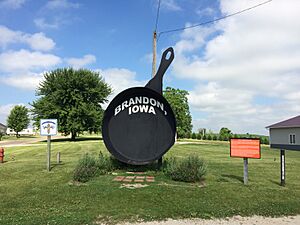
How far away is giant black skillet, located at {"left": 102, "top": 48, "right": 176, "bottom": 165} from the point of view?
9584mm

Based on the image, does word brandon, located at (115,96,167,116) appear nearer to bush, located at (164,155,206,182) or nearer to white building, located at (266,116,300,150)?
bush, located at (164,155,206,182)

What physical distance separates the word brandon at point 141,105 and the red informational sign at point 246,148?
285cm

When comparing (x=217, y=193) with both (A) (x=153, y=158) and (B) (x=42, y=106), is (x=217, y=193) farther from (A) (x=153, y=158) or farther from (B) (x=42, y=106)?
(B) (x=42, y=106)

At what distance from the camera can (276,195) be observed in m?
6.64

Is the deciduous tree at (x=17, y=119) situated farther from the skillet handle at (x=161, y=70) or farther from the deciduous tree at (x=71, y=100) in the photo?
the skillet handle at (x=161, y=70)

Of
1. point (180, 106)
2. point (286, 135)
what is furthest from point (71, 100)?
point (286, 135)

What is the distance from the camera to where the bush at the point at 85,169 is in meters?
8.03

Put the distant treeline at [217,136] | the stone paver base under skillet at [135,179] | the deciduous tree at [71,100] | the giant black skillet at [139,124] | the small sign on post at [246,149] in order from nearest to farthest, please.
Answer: the small sign on post at [246,149], the stone paver base under skillet at [135,179], the giant black skillet at [139,124], the deciduous tree at [71,100], the distant treeline at [217,136]

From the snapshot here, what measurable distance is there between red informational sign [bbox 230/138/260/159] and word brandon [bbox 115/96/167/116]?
9.34 feet

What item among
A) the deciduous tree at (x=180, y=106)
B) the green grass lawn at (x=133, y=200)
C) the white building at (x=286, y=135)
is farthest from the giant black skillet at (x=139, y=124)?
the deciduous tree at (x=180, y=106)

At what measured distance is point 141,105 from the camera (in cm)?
984

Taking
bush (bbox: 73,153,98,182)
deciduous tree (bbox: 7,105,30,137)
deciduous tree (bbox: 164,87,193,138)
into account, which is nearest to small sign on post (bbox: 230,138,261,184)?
bush (bbox: 73,153,98,182)

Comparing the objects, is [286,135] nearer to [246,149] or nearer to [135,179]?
[246,149]

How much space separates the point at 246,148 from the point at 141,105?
3945 mm
